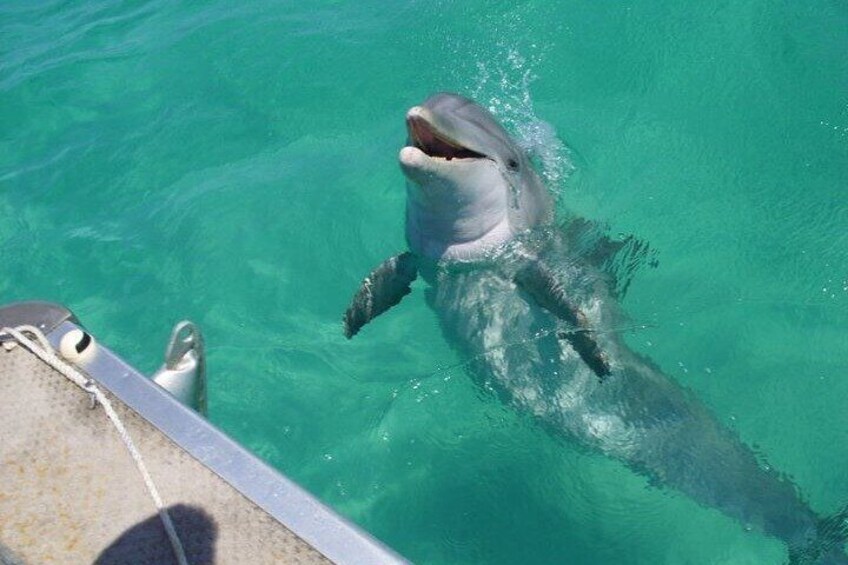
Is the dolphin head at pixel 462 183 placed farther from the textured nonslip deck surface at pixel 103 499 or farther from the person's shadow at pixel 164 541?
the person's shadow at pixel 164 541

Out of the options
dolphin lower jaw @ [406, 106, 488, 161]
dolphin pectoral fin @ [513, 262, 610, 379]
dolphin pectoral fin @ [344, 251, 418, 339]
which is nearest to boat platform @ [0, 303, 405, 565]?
dolphin lower jaw @ [406, 106, 488, 161]

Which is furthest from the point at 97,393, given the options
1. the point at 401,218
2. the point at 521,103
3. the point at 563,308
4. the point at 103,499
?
the point at 521,103

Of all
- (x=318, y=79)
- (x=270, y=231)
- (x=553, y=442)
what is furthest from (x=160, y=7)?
(x=553, y=442)

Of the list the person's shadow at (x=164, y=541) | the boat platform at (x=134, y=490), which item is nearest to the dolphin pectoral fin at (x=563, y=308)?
the boat platform at (x=134, y=490)

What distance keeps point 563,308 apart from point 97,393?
3408 mm

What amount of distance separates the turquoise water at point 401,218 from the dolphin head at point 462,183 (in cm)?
109

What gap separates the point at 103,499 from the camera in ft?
10.1

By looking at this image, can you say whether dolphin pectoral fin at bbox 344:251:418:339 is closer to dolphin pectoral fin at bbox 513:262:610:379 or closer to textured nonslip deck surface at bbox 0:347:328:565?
dolphin pectoral fin at bbox 513:262:610:379

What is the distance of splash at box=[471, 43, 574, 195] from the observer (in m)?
8.07

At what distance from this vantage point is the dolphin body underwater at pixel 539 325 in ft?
17.9

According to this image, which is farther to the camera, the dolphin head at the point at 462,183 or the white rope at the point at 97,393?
the dolphin head at the point at 462,183

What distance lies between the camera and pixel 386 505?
5902 millimetres

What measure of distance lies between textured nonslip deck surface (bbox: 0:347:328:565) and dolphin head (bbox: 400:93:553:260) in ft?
8.33

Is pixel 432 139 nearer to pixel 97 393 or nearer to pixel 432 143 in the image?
pixel 432 143
